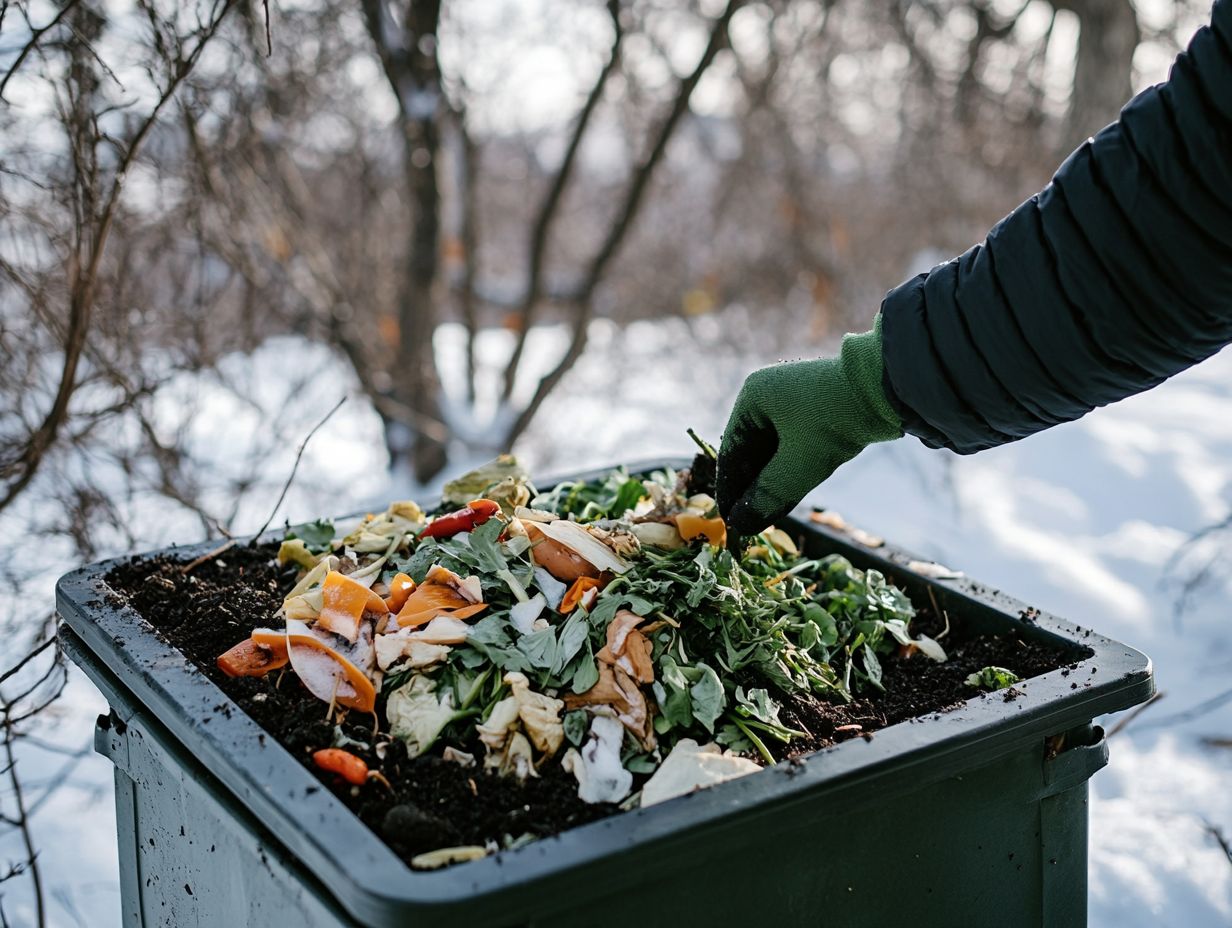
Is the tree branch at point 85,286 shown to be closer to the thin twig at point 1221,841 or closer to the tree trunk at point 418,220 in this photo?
the tree trunk at point 418,220

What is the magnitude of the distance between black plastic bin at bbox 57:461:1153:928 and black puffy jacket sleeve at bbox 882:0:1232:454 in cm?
43

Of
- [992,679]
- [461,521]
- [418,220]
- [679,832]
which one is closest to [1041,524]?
[418,220]

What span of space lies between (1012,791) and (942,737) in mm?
226

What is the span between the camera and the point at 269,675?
1586mm

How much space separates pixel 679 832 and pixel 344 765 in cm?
44

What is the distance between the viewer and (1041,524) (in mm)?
4355

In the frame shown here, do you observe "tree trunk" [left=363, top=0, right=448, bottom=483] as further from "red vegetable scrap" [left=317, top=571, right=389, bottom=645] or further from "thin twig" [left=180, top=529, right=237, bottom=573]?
"red vegetable scrap" [left=317, top=571, right=389, bottom=645]

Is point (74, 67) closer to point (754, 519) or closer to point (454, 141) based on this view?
point (754, 519)

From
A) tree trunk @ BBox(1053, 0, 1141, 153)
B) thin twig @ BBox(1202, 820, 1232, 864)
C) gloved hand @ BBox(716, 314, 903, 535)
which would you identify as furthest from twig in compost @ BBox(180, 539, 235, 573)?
tree trunk @ BBox(1053, 0, 1141, 153)

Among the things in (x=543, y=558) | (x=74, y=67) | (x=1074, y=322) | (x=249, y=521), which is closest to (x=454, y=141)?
(x=249, y=521)

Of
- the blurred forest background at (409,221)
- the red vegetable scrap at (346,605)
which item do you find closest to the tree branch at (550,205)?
the blurred forest background at (409,221)

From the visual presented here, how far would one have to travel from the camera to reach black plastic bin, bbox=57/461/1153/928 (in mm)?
1118

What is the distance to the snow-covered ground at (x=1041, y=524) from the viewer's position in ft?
8.00

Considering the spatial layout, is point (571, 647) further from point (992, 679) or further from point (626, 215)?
point (626, 215)
